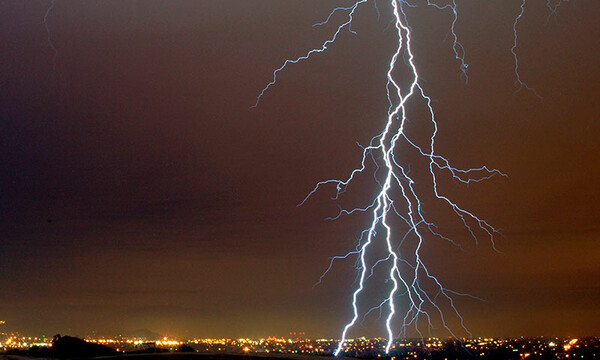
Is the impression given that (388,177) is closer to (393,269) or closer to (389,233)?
(389,233)

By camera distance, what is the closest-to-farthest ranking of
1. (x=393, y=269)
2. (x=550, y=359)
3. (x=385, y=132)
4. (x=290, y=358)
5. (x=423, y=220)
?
(x=290, y=358)
(x=393, y=269)
(x=385, y=132)
(x=423, y=220)
(x=550, y=359)

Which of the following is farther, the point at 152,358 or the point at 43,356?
the point at 43,356

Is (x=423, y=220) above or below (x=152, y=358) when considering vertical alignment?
above

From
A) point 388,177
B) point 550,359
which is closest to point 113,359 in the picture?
point 388,177

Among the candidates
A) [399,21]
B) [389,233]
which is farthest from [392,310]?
[399,21]

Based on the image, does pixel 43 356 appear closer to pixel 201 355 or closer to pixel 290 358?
pixel 201 355

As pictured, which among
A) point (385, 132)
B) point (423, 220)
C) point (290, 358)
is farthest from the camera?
point (423, 220)

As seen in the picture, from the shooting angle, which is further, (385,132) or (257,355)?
(385,132)

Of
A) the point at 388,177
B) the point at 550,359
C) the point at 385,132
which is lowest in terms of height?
the point at 550,359

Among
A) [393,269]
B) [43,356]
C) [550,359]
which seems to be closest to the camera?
[43,356]
